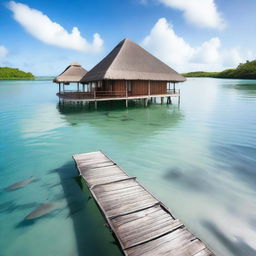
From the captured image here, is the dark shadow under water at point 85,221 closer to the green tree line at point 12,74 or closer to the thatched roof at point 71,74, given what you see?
the thatched roof at point 71,74

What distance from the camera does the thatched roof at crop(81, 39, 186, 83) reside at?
19.7 metres

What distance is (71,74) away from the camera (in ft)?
87.0

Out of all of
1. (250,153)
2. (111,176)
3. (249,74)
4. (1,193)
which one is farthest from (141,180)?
(249,74)

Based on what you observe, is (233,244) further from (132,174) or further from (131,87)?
(131,87)

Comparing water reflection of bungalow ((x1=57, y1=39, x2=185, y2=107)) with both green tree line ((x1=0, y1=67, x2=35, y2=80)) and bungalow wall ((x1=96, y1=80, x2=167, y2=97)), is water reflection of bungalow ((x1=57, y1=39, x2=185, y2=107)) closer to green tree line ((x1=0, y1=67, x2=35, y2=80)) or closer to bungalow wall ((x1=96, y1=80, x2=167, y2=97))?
bungalow wall ((x1=96, y1=80, x2=167, y2=97))

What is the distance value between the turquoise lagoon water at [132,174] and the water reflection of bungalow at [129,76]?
25.6ft

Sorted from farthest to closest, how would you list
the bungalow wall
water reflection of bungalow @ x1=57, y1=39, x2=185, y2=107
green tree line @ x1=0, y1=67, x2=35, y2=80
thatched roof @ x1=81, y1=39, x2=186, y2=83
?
1. green tree line @ x1=0, y1=67, x2=35, y2=80
2. the bungalow wall
3. water reflection of bungalow @ x1=57, y1=39, x2=185, y2=107
4. thatched roof @ x1=81, y1=39, x2=186, y2=83

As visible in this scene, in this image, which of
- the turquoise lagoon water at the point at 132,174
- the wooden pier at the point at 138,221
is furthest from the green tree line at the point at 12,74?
the wooden pier at the point at 138,221

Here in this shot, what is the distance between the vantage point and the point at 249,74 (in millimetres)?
98875

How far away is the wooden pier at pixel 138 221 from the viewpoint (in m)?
3.37

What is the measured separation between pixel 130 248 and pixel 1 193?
4.83m

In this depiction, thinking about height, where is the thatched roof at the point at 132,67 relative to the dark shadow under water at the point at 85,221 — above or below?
above

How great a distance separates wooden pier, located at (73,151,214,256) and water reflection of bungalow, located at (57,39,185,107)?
1478cm

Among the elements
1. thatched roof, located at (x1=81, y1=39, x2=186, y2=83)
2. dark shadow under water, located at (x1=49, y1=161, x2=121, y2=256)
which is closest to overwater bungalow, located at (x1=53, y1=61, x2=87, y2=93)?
thatched roof, located at (x1=81, y1=39, x2=186, y2=83)
